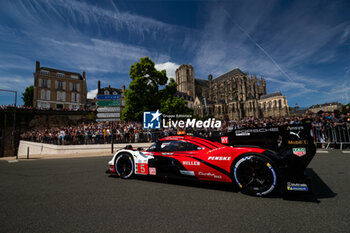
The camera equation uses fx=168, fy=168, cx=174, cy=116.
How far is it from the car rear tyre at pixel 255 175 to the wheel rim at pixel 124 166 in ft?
9.90

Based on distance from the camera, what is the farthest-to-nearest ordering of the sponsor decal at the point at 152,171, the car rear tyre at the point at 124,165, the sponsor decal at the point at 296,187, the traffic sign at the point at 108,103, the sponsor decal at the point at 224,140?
the traffic sign at the point at 108,103, the car rear tyre at the point at 124,165, the sponsor decal at the point at 152,171, the sponsor decal at the point at 224,140, the sponsor decal at the point at 296,187

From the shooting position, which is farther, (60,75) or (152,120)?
(60,75)

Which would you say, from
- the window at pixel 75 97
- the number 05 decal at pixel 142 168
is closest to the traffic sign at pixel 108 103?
the number 05 decal at pixel 142 168

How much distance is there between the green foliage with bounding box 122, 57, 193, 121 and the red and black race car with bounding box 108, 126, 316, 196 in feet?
62.7

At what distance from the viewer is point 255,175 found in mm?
3406

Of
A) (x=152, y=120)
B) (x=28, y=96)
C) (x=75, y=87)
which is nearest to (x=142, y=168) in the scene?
(x=152, y=120)

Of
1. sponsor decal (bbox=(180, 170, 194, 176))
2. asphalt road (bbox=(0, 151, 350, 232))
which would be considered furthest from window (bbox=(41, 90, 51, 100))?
sponsor decal (bbox=(180, 170, 194, 176))

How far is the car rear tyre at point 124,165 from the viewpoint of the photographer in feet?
16.4

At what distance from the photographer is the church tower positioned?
310ft

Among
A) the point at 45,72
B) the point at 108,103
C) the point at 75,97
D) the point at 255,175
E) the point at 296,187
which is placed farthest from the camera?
the point at 75,97

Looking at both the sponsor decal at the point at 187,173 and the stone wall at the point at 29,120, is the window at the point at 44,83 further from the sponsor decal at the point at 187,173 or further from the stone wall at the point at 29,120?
the sponsor decal at the point at 187,173

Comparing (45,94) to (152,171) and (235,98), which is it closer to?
(152,171)

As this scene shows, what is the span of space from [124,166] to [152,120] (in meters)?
13.7

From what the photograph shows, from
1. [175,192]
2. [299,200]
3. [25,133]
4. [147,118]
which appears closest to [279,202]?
[299,200]
